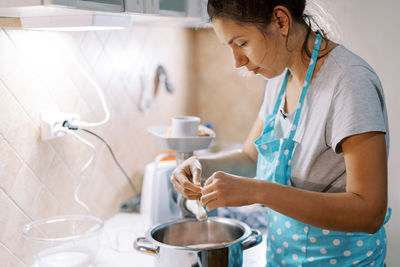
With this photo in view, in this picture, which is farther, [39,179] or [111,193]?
[111,193]

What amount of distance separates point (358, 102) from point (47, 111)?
836 millimetres

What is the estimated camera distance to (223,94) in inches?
88.4

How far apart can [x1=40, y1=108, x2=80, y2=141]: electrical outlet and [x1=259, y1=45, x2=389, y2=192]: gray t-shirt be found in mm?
641

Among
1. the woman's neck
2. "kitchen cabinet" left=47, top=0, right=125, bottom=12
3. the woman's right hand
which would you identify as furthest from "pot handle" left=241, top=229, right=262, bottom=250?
"kitchen cabinet" left=47, top=0, right=125, bottom=12

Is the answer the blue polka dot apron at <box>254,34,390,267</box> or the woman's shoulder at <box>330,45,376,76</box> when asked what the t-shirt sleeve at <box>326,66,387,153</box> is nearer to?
the woman's shoulder at <box>330,45,376,76</box>

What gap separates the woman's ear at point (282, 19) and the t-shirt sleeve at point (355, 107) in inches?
6.6

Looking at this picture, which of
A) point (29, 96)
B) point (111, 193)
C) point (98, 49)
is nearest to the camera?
point (29, 96)

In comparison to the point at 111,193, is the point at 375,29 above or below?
above

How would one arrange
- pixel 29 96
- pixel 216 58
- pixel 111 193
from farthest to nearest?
pixel 216 58
pixel 111 193
pixel 29 96

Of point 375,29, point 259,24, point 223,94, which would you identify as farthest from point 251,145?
point 223,94

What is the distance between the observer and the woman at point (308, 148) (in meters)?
0.82

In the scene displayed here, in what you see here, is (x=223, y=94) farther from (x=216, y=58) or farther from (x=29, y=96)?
(x=29, y=96)

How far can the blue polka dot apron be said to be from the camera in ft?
3.15

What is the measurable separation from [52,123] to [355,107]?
31.5 inches
